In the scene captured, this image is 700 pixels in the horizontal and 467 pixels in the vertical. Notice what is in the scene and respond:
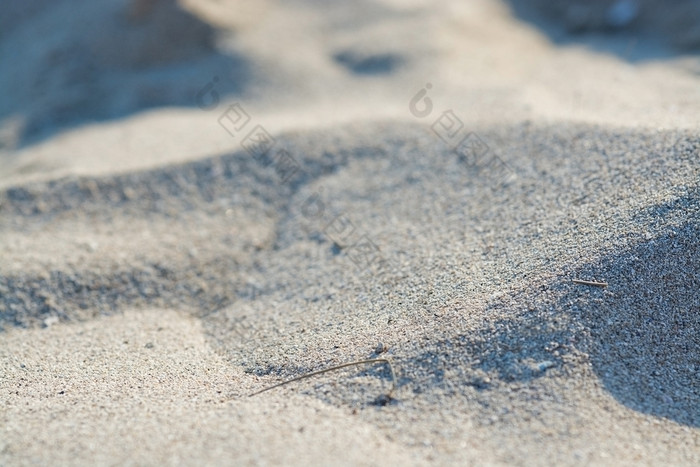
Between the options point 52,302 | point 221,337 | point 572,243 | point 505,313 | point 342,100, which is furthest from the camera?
point 342,100

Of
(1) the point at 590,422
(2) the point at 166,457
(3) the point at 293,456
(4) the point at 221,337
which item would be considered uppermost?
(1) the point at 590,422

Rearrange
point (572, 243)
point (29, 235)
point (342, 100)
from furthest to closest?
point (342, 100)
point (29, 235)
point (572, 243)

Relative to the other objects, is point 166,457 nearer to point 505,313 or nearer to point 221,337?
point 221,337

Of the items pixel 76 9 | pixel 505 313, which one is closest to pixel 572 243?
pixel 505 313

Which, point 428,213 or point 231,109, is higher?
point 428,213

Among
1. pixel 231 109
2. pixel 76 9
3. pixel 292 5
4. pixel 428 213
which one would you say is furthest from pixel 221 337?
pixel 76 9

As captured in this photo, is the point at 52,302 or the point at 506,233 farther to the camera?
the point at 52,302
